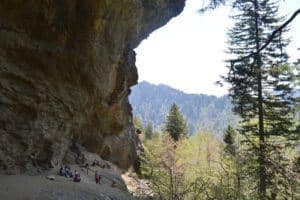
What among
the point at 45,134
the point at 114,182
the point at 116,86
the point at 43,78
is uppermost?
the point at 116,86

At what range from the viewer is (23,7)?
18.2m

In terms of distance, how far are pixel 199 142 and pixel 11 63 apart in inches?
2031

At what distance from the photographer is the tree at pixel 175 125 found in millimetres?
52666

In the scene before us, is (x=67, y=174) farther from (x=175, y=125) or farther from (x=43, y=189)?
(x=175, y=125)

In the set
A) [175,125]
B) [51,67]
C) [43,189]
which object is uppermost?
[175,125]

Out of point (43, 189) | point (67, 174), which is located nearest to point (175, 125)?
point (67, 174)

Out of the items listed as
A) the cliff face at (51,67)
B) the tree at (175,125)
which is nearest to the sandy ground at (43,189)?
the cliff face at (51,67)

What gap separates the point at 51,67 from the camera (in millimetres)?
20172

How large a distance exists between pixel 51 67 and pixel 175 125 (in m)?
34.6

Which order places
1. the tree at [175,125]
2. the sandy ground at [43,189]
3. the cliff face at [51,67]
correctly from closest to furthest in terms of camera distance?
the sandy ground at [43,189], the cliff face at [51,67], the tree at [175,125]

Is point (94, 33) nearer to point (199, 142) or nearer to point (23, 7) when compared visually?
point (23, 7)

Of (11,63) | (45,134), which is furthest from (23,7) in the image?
(45,134)

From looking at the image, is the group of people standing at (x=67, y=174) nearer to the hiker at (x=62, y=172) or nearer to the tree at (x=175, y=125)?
the hiker at (x=62, y=172)

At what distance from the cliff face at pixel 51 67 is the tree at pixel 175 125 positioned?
27656 millimetres
